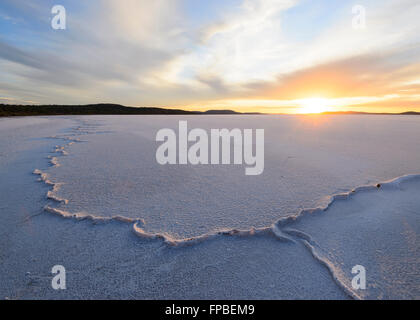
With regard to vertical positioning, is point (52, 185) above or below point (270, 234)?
above

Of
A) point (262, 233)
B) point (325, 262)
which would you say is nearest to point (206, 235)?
point (262, 233)

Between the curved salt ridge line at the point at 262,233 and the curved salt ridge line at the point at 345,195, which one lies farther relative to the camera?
the curved salt ridge line at the point at 345,195

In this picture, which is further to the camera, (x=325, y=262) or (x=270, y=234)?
(x=270, y=234)

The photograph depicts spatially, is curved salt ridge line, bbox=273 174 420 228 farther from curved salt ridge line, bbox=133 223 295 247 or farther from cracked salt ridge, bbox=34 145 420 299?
curved salt ridge line, bbox=133 223 295 247

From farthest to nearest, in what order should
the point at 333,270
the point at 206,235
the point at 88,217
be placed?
the point at 88,217
the point at 206,235
the point at 333,270

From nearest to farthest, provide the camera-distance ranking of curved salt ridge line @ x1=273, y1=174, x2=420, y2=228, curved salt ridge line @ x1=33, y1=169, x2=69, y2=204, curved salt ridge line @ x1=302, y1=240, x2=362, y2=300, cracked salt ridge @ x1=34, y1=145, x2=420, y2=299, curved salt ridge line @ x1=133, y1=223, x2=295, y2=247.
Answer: curved salt ridge line @ x1=302, y1=240, x2=362, y2=300 < cracked salt ridge @ x1=34, y1=145, x2=420, y2=299 < curved salt ridge line @ x1=133, y1=223, x2=295, y2=247 < curved salt ridge line @ x1=273, y1=174, x2=420, y2=228 < curved salt ridge line @ x1=33, y1=169, x2=69, y2=204

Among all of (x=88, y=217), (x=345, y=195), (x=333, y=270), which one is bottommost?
(x=333, y=270)

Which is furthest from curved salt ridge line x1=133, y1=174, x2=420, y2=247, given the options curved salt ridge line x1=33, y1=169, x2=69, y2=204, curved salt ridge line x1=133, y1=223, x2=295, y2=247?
curved salt ridge line x1=33, y1=169, x2=69, y2=204

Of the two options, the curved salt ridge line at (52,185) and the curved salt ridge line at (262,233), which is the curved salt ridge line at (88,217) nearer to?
the curved salt ridge line at (262,233)

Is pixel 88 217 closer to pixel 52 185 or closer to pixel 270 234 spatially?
pixel 52 185

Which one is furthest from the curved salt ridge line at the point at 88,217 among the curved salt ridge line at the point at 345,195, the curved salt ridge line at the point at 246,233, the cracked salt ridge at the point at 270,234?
the curved salt ridge line at the point at 345,195
